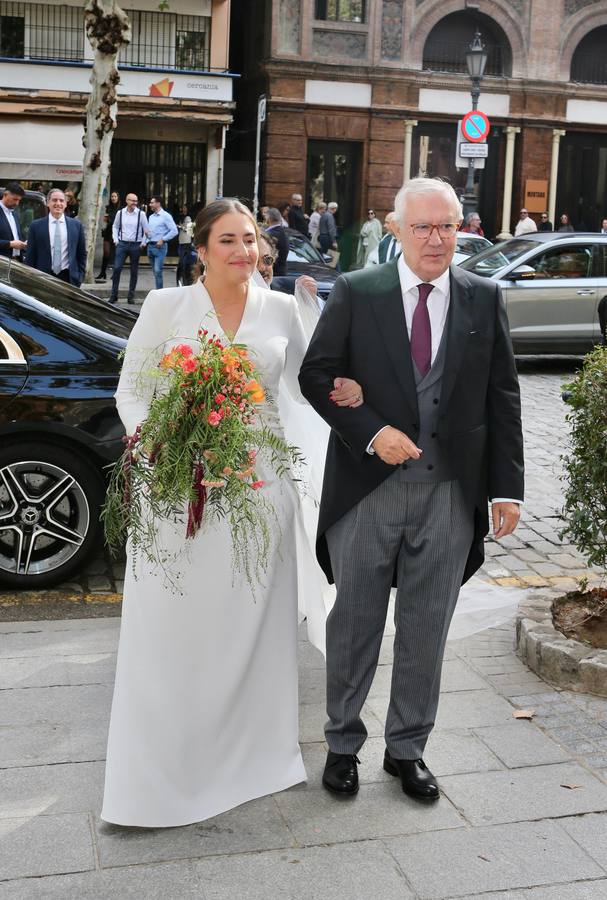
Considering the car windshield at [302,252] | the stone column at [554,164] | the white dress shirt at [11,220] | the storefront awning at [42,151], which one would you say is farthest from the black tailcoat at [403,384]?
the stone column at [554,164]

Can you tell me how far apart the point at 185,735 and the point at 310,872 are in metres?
0.61

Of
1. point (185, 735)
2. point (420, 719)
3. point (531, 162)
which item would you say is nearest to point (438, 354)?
point (420, 719)

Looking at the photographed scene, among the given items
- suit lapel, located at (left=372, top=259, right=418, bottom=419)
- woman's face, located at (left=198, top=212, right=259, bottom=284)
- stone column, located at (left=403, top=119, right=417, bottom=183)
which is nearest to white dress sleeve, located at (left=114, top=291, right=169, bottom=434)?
woman's face, located at (left=198, top=212, right=259, bottom=284)

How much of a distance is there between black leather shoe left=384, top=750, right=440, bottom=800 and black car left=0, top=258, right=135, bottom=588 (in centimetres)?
266

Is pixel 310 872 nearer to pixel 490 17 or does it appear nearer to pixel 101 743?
pixel 101 743

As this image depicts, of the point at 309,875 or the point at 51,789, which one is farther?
the point at 51,789

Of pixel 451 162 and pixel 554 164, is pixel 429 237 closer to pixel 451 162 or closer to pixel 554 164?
pixel 451 162

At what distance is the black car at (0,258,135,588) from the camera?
20.1 feet

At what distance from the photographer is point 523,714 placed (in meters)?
4.73

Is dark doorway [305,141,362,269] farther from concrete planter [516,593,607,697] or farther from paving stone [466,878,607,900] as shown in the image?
paving stone [466,878,607,900]

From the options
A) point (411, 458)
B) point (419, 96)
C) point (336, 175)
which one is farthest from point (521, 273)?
point (419, 96)

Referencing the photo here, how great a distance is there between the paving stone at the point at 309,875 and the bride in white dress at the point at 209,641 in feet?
1.04

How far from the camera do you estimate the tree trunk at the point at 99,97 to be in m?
20.6

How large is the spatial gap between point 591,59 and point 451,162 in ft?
18.8
